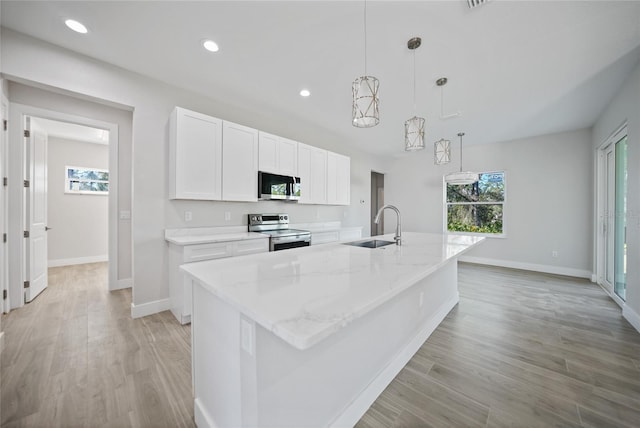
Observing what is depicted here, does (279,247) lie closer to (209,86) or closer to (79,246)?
(209,86)

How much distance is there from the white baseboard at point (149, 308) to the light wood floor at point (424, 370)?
113 millimetres

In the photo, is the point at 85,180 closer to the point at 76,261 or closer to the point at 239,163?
the point at 76,261

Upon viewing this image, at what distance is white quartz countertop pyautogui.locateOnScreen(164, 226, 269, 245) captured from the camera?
2.59 meters


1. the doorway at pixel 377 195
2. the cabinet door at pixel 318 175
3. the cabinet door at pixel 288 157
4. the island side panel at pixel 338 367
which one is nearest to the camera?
the island side panel at pixel 338 367

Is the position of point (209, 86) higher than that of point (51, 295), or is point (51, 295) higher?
point (209, 86)

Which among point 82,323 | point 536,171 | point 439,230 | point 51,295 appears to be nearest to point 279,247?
point 82,323

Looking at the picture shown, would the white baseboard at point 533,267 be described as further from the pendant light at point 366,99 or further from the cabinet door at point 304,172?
the pendant light at point 366,99

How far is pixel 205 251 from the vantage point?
2.60 meters

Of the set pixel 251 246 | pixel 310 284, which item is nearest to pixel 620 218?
pixel 310 284

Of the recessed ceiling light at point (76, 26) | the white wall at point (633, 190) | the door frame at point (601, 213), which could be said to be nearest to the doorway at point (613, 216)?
the door frame at point (601, 213)

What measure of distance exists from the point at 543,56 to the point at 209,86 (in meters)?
3.54

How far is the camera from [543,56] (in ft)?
7.70

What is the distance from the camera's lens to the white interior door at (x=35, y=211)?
2822 mm

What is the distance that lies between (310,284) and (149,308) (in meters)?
2.59
